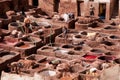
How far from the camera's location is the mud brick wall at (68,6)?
31783 millimetres

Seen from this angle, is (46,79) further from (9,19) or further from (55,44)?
(9,19)

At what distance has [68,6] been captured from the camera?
106 feet

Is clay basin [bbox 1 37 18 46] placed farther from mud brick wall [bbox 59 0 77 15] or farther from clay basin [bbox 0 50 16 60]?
mud brick wall [bbox 59 0 77 15]

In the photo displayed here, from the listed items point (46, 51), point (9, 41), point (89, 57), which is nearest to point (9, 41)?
point (9, 41)

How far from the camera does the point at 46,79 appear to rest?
14.9 m

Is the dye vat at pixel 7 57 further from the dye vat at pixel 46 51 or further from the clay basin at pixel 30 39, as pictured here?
the clay basin at pixel 30 39

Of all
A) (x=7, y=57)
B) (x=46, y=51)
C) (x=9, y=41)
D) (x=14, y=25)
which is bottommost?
(x=7, y=57)

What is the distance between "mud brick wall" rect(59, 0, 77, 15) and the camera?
104 feet

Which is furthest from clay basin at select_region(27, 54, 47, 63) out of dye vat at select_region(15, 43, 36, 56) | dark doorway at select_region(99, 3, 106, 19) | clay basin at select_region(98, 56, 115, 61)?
dark doorway at select_region(99, 3, 106, 19)

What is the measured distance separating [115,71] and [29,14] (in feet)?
54.3

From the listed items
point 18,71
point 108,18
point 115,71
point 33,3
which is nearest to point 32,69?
point 18,71

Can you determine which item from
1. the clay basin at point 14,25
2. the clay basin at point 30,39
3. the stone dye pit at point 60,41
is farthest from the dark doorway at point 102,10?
the clay basin at point 30,39

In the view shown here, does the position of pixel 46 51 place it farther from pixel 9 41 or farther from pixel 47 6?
pixel 47 6

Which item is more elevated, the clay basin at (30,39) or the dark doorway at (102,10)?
the dark doorway at (102,10)
